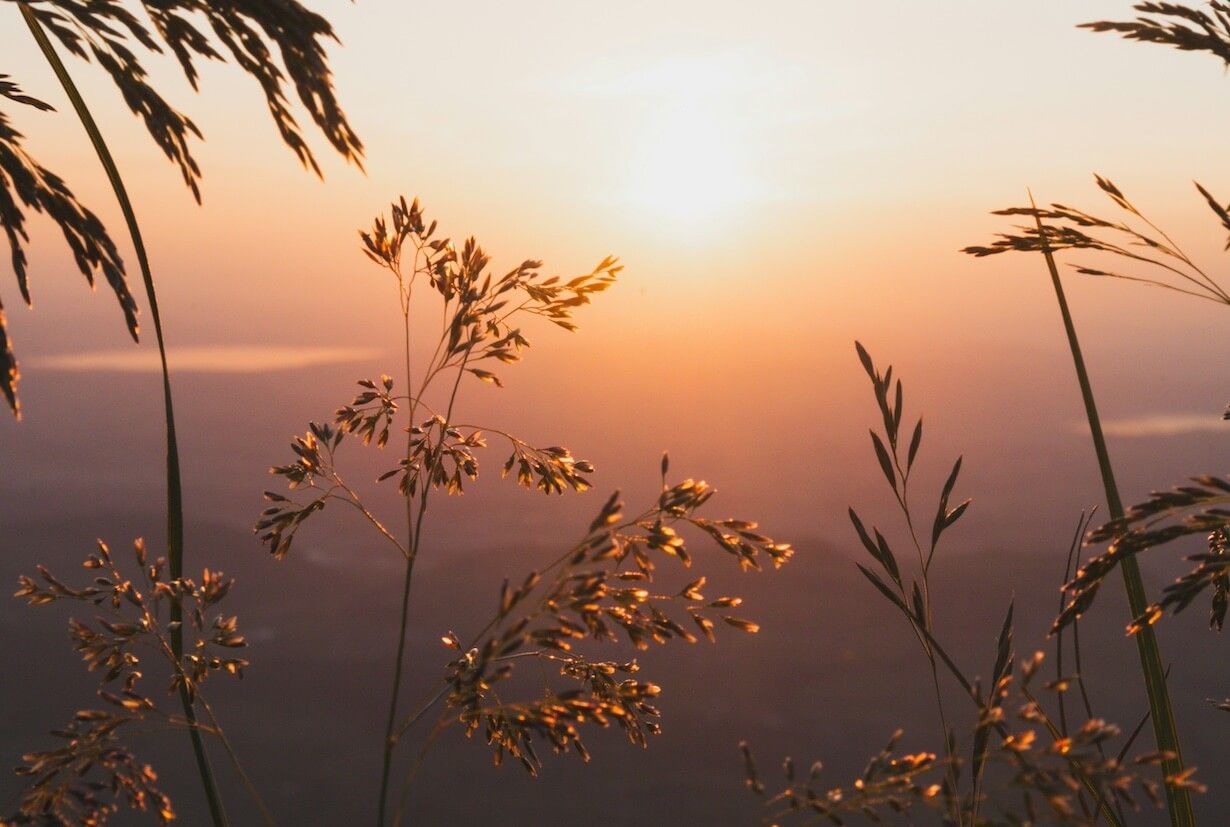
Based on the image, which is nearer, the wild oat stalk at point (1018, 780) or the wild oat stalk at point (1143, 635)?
the wild oat stalk at point (1018, 780)

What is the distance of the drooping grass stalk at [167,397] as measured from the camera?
2225 mm

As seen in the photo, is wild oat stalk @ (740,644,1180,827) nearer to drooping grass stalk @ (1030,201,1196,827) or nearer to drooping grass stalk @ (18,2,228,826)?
drooping grass stalk @ (1030,201,1196,827)

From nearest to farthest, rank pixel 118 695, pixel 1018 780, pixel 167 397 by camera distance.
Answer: pixel 1018 780
pixel 118 695
pixel 167 397

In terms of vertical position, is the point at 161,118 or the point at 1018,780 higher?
the point at 161,118

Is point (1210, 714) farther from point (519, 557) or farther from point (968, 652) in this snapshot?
point (519, 557)

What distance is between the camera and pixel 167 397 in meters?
2.28

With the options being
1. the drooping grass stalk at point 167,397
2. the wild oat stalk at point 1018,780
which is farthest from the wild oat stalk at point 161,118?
the wild oat stalk at point 1018,780

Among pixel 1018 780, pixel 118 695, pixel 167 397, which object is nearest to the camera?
pixel 1018 780

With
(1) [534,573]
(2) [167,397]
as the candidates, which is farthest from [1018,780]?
(2) [167,397]

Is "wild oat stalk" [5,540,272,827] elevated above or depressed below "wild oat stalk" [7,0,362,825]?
below

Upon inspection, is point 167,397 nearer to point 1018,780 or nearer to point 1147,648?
point 1018,780

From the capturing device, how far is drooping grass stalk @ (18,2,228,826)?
222 cm

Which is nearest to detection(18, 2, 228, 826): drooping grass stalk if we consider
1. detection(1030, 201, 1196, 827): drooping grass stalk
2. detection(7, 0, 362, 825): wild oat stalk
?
detection(7, 0, 362, 825): wild oat stalk

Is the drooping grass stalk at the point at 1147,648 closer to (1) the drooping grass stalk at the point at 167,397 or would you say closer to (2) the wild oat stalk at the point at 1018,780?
(2) the wild oat stalk at the point at 1018,780
